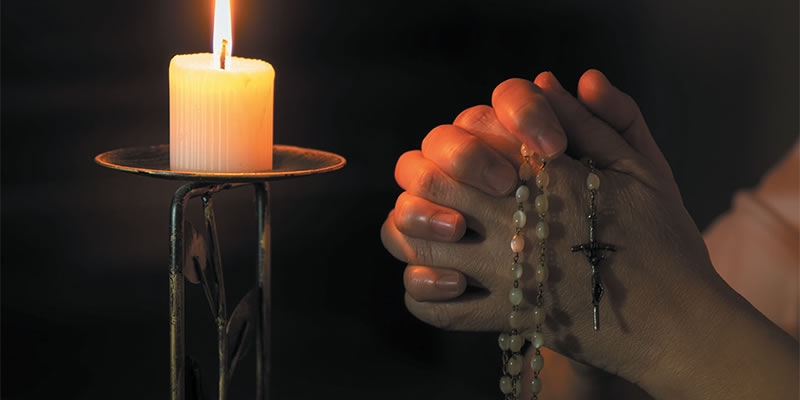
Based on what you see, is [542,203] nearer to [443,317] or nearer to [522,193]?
[522,193]

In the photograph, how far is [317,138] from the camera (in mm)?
1127

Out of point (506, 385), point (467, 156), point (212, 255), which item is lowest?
point (506, 385)

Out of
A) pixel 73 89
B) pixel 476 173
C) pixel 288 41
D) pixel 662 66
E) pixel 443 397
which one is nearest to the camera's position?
pixel 476 173

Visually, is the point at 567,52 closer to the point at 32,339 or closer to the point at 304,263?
the point at 304,263

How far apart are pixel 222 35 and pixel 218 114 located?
71mm

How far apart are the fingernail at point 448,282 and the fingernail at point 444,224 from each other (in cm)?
4

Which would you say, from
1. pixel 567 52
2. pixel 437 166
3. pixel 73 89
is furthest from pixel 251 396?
pixel 567 52

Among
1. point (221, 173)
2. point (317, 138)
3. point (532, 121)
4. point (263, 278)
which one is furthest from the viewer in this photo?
point (317, 138)

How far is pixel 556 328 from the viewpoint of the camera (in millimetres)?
666

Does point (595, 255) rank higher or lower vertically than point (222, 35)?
lower

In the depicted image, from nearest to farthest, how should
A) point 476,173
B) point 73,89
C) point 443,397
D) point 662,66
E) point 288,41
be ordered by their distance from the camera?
point 476,173 < point 73,89 < point 288,41 < point 443,397 < point 662,66

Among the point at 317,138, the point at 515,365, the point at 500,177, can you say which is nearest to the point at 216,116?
the point at 500,177

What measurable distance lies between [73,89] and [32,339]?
0.34 meters

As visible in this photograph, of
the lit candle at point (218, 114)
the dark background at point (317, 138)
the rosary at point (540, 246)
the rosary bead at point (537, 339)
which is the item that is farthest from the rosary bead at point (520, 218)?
the dark background at point (317, 138)
